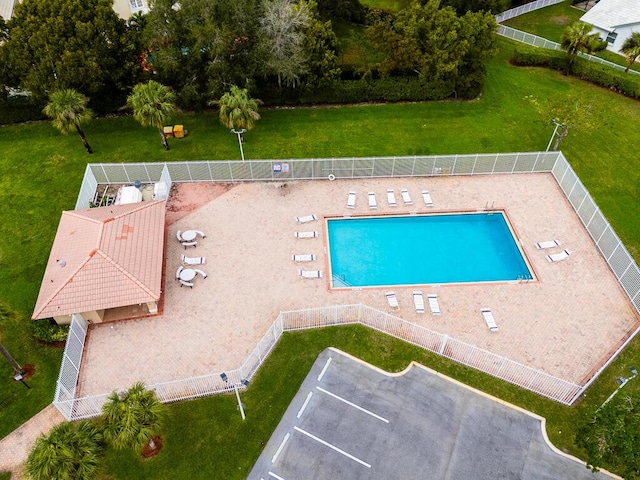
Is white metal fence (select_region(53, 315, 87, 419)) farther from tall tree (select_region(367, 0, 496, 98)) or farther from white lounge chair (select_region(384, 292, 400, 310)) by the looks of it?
tall tree (select_region(367, 0, 496, 98))

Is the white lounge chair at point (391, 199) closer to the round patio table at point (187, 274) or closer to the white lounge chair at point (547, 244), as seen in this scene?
the white lounge chair at point (547, 244)

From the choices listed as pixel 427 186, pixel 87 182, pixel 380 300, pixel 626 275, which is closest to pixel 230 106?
pixel 87 182

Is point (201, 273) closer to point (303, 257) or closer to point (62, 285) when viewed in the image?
point (303, 257)

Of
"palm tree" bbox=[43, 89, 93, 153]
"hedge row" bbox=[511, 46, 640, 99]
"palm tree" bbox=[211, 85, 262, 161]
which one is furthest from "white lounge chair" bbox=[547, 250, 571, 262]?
"palm tree" bbox=[43, 89, 93, 153]

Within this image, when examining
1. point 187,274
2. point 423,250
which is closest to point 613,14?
point 423,250

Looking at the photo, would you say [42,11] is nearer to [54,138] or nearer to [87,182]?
[54,138]

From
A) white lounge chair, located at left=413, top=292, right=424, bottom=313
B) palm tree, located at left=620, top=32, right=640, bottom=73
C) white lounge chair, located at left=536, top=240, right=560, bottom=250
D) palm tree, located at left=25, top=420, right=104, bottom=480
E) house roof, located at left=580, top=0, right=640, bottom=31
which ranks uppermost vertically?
house roof, located at left=580, top=0, right=640, bottom=31

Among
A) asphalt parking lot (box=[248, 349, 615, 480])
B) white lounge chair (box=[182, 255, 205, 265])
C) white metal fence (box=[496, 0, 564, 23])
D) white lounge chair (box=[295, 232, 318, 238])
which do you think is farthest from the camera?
white metal fence (box=[496, 0, 564, 23])
